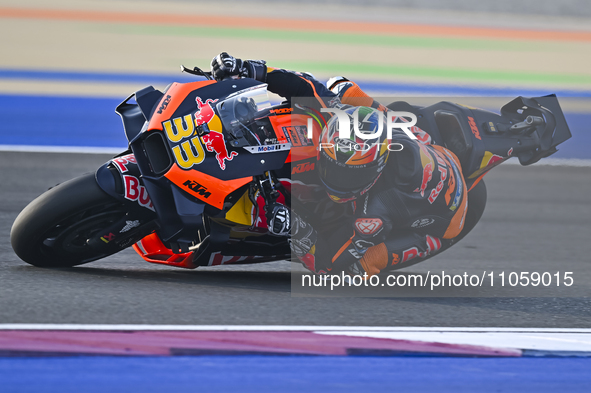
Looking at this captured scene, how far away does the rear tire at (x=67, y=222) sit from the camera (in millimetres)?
3400

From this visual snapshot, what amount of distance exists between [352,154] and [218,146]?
0.63m

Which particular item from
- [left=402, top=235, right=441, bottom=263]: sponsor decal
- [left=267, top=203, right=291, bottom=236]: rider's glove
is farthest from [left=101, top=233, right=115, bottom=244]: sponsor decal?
[left=402, top=235, right=441, bottom=263]: sponsor decal

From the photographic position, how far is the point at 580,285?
4.45 meters

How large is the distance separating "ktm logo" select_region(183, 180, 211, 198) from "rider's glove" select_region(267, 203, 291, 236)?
31 centimetres

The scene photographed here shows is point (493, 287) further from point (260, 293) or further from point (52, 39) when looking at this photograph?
point (52, 39)

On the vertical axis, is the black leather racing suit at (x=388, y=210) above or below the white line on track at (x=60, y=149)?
below

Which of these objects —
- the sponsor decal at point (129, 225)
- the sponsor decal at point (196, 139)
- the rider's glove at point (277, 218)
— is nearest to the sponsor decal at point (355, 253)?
the rider's glove at point (277, 218)

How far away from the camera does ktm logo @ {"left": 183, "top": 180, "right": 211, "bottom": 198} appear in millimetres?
3246

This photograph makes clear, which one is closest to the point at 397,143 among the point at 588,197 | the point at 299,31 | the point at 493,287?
the point at 493,287

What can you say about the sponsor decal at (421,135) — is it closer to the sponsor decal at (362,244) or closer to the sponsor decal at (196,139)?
the sponsor decal at (362,244)

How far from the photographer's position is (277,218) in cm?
337

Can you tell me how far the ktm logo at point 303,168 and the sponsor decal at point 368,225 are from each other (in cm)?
42

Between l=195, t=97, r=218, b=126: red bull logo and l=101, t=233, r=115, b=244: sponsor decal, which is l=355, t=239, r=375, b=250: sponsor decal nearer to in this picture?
l=195, t=97, r=218, b=126: red bull logo

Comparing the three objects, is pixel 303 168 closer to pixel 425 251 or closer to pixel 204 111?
pixel 204 111
